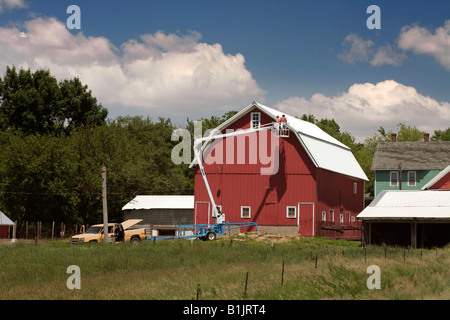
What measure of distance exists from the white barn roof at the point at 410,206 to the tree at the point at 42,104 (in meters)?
38.1

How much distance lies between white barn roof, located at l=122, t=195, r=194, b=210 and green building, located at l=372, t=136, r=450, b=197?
1897cm

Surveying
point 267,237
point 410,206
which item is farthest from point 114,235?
point 410,206

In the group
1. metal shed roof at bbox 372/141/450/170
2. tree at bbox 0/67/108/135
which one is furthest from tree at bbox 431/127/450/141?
tree at bbox 0/67/108/135

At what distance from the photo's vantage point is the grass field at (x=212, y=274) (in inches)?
752

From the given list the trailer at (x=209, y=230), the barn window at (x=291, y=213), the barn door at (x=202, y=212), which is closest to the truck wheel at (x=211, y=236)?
the trailer at (x=209, y=230)

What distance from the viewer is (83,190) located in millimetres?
55906

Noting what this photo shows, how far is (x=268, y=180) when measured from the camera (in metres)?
46.2

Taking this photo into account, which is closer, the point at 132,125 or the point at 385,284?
the point at 385,284

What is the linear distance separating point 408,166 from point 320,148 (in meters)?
16.3

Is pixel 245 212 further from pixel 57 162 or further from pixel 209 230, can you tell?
pixel 57 162

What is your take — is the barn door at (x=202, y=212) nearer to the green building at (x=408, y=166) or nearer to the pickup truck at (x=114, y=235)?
the pickup truck at (x=114, y=235)
